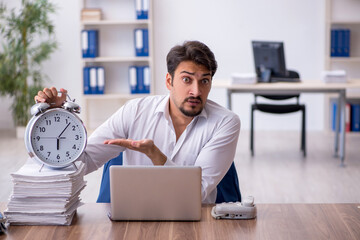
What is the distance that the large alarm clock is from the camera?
2006 mm

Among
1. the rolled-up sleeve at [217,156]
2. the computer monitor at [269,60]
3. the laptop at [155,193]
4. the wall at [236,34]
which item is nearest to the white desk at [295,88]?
the computer monitor at [269,60]

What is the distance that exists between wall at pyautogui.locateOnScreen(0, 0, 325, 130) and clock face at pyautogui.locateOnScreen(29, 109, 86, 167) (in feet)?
16.1

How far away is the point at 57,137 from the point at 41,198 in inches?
8.7

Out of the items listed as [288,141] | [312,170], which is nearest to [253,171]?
[312,170]

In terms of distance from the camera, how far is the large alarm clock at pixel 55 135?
201 centimetres

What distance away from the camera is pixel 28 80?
6.90 m

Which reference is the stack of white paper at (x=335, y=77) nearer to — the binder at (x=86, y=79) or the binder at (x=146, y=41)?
the binder at (x=146, y=41)

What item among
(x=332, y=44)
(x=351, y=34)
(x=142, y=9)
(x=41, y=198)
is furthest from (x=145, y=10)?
(x=41, y=198)

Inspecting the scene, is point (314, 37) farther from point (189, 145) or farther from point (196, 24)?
point (189, 145)

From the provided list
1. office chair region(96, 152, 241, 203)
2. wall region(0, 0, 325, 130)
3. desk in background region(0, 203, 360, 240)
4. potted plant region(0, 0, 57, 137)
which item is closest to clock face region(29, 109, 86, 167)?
desk in background region(0, 203, 360, 240)

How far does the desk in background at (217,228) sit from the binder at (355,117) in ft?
15.0

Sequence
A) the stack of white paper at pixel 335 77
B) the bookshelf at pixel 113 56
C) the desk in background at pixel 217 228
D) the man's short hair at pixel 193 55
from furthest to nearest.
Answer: the bookshelf at pixel 113 56 < the stack of white paper at pixel 335 77 < the man's short hair at pixel 193 55 < the desk in background at pixel 217 228

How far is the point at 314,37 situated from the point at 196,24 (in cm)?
137

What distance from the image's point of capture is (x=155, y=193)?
191 cm
